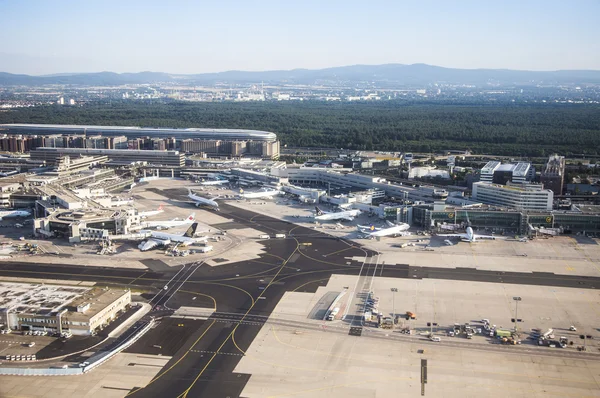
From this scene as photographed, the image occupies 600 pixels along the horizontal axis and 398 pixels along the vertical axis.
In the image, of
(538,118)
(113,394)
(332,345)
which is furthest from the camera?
(538,118)

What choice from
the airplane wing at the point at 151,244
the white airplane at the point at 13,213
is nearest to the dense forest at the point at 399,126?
the white airplane at the point at 13,213

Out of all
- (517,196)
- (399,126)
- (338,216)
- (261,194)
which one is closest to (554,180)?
(517,196)

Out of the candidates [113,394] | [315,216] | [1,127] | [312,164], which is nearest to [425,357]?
[113,394]

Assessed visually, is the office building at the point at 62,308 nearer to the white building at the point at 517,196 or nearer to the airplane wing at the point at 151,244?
the airplane wing at the point at 151,244

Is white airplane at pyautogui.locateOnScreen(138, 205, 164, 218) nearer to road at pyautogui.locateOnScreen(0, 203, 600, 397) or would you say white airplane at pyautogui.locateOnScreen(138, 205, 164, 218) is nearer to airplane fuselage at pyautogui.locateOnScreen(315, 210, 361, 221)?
road at pyautogui.locateOnScreen(0, 203, 600, 397)

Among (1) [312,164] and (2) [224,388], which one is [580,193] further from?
(2) [224,388]

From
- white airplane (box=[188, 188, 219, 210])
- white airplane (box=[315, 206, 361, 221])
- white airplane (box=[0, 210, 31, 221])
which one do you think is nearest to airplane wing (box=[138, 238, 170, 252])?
white airplane (box=[188, 188, 219, 210])
